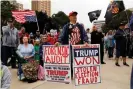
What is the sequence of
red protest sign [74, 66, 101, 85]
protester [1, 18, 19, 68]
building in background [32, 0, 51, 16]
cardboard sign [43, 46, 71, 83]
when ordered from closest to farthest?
red protest sign [74, 66, 101, 85] → cardboard sign [43, 46, 71, 83] → protester [1, 18, 19, 68] → building in background [32, 0, 51, 16]

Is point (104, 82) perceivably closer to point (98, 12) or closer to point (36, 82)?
point (36, 82)

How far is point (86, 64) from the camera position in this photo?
6008 millimetres

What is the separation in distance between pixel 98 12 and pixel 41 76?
8566 millimetres

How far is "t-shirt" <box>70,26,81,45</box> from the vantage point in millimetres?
6961

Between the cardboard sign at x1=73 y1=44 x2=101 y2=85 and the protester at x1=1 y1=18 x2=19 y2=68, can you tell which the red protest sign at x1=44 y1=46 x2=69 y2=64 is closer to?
the cardboard sign at x1=73 y1=44 x2=101 y2=85

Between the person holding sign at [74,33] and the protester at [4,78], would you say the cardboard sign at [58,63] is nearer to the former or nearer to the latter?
the person holding sign at [74,33]

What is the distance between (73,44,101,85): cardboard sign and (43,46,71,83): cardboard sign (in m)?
0.17

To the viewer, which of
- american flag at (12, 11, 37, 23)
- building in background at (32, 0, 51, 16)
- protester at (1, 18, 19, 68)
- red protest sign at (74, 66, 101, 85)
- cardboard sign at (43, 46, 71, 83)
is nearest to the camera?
red protest sign at (74, 66, 101, 85)

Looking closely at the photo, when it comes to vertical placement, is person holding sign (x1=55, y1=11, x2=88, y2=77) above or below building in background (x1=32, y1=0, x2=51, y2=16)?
below

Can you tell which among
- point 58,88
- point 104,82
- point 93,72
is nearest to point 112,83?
point 104,82

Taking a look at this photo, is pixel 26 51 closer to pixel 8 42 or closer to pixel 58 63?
pixel 8 42

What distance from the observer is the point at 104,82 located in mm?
7945

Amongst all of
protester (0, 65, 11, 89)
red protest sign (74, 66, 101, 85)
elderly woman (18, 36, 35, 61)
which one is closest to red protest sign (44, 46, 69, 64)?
red protest sign (74, 66, 101, 85)

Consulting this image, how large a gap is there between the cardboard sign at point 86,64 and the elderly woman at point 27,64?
2356 mm
